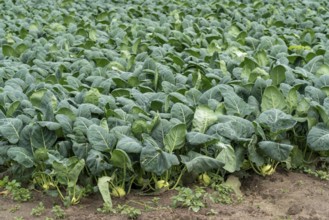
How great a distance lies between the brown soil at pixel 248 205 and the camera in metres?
4.01

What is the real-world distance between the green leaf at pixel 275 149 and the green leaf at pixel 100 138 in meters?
1.13

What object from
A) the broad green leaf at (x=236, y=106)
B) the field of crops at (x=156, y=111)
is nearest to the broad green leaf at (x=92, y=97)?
the field of crops at (x=156, y=111)

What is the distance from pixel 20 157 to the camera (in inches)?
170

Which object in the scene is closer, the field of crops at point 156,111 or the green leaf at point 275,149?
the field of crops at point 156,111

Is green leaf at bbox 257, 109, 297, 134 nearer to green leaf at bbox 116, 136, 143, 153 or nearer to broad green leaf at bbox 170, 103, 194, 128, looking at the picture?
broad green leaf at bbox 170, 103, 194, 128

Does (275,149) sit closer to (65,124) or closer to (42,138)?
(65,124)

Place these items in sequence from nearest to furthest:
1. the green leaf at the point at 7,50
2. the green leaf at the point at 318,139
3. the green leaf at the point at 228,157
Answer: the green leaf at the point at 228,157
the green leaf at the point at 318,139
the green leaf at the point at 7,50

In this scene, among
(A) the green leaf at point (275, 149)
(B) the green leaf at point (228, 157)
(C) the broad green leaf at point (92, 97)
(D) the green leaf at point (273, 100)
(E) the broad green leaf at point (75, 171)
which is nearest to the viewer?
(E) the broad green leaf at point (75, 171)

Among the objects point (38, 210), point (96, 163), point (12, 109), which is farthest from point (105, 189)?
point (12, 109)

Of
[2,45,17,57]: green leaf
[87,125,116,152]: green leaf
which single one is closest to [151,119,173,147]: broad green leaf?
[87,125,116,152]: green leaf

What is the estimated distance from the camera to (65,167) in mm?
4059

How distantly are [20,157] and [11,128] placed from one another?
293 mm

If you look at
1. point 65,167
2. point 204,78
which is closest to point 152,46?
point 204,78

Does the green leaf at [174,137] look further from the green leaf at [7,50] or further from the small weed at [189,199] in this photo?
the green leaf at [7,50]
